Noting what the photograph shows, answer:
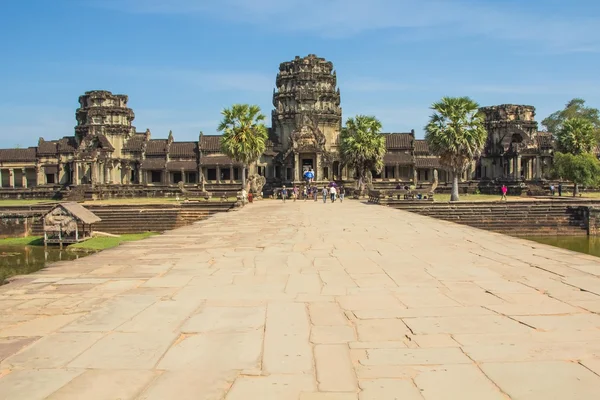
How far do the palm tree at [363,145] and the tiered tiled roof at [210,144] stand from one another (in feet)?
58.2

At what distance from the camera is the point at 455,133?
37875 millimetres

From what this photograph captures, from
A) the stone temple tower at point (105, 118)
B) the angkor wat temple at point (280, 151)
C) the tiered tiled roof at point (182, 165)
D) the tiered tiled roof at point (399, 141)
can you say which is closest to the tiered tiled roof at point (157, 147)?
the angkor wat temple at point (280, 151)

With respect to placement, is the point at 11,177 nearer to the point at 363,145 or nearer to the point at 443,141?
the point at 363,145

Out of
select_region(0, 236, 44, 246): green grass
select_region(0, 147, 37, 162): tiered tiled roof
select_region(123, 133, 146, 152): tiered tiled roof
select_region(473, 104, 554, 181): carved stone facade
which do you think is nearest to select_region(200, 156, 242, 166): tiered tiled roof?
select_region(123, 133, 146, 152): tiered tiled roof

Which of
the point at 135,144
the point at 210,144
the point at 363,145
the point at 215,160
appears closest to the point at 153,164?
the point at 135,144

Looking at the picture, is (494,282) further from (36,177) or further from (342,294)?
(36,177)

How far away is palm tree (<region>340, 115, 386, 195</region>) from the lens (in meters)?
46.6

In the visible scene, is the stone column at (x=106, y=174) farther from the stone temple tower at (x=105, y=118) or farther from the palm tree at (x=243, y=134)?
the palm tree at (x=243, y=134)

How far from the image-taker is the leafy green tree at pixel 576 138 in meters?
52.9

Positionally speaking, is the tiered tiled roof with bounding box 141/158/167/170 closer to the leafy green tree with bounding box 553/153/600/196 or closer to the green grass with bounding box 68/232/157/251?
the green grass with bounding box 68/232/157/251

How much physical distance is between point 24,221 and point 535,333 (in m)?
32.1

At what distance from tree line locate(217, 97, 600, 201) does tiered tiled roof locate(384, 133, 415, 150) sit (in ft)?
38.3

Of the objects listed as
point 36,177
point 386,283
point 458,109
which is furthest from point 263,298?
point 36,177

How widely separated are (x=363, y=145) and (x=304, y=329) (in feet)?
137
